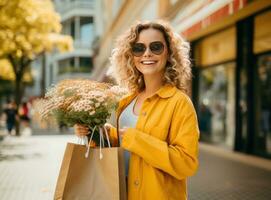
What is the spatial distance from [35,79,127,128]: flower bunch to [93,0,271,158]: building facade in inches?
242

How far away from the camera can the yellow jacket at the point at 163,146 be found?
7.64ft

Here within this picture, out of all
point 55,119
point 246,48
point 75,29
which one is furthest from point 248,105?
point 75,29

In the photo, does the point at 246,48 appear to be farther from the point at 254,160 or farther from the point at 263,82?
the point at 254,160

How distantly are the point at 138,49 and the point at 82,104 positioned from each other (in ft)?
1.56

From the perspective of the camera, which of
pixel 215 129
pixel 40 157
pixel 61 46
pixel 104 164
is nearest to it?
pixel 104 164

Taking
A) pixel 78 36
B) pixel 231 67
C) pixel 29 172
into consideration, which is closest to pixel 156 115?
pixel 29 172

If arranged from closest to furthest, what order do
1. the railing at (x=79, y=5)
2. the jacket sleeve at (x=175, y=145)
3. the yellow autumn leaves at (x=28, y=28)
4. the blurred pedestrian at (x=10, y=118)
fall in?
1. the jacket sleeve at (x=175, y=145)
2. the yellow autumn leaves at (x=28, y=28)
3. the blurred pedestrian at (x=10, y=118)
4. the railing at (x=79, y=5)

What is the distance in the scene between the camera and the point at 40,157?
37.7ft

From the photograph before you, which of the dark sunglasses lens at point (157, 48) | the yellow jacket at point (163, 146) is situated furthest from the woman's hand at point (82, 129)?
the dark sunglasses lens at point (157, 48)

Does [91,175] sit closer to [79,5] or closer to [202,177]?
[202,177]

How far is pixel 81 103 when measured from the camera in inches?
94.6

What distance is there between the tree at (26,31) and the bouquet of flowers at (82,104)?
39.7ft

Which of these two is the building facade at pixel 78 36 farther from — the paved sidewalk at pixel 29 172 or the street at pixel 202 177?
the street at pixel 202 177

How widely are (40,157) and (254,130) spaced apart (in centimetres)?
517
